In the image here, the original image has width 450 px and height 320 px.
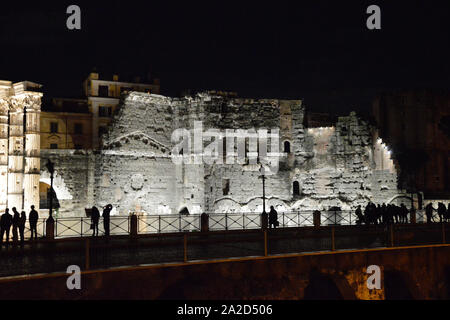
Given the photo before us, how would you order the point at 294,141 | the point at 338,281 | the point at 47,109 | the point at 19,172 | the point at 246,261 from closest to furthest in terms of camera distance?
the point at 246,261, the point at 338,281, the point at 19,172, the point at 294,141, the point at 47,109

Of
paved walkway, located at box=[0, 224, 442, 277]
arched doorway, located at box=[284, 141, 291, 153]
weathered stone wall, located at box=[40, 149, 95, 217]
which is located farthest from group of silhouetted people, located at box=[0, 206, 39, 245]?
arched doorway, located at box=[284, 141, 291, 153]

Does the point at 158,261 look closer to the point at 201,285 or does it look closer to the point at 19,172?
the point at 201,285

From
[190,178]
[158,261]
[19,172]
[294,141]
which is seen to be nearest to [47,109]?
[19,172]

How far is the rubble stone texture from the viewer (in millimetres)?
27406

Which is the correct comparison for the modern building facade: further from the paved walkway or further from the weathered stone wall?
the paved walkway

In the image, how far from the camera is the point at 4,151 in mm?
27156

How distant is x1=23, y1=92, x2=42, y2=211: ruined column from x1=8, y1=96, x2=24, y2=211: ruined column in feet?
1.15

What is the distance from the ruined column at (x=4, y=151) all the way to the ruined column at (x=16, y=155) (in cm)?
24

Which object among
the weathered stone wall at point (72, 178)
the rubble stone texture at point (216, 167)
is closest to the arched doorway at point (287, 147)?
the rubble stone texture at point (216, 167)

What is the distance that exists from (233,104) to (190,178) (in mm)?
4856

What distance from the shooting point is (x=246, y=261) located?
1264cm

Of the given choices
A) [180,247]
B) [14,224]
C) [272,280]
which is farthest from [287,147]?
[14,224]

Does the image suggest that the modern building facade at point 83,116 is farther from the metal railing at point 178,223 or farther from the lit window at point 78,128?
the metal railing at point 178,223

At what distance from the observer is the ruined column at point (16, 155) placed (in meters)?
27.0
